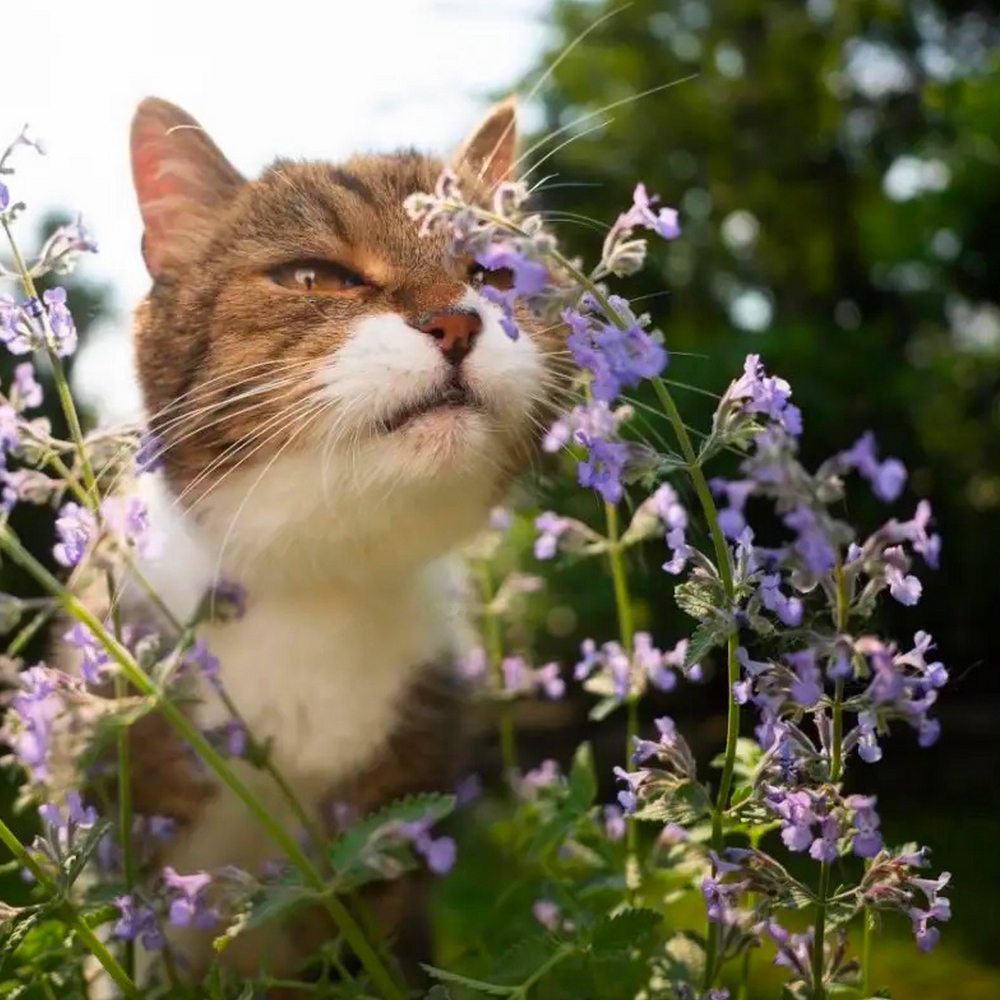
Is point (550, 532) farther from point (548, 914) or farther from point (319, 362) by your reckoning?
point (548, 914)

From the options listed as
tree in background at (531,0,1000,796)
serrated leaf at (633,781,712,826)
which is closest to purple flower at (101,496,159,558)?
serrated leaf at (633,781,712,826)

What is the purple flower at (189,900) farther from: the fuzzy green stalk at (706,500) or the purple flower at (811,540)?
the purple flower at (811,540)

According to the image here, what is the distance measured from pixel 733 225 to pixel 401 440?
302 centimetres

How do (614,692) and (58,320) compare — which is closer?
(58,320)

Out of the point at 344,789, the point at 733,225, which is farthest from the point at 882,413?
the point at 344,789

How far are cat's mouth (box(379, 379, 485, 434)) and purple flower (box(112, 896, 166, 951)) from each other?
1.14ft

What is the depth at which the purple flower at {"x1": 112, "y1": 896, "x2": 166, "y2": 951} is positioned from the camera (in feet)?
2.45

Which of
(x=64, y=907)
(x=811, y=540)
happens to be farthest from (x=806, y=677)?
(x=64, y=907)

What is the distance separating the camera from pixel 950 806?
2342 millimetres

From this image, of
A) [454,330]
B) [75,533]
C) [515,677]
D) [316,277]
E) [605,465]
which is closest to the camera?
[605,465]

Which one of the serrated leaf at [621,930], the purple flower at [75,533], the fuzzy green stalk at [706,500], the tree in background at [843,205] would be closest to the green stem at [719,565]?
the fuzzy green stalk at [706,500]

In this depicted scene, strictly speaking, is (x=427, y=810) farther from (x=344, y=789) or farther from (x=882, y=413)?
(x=882, y=413)

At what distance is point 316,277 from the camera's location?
910 millimetres

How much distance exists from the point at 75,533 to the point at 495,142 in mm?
529
